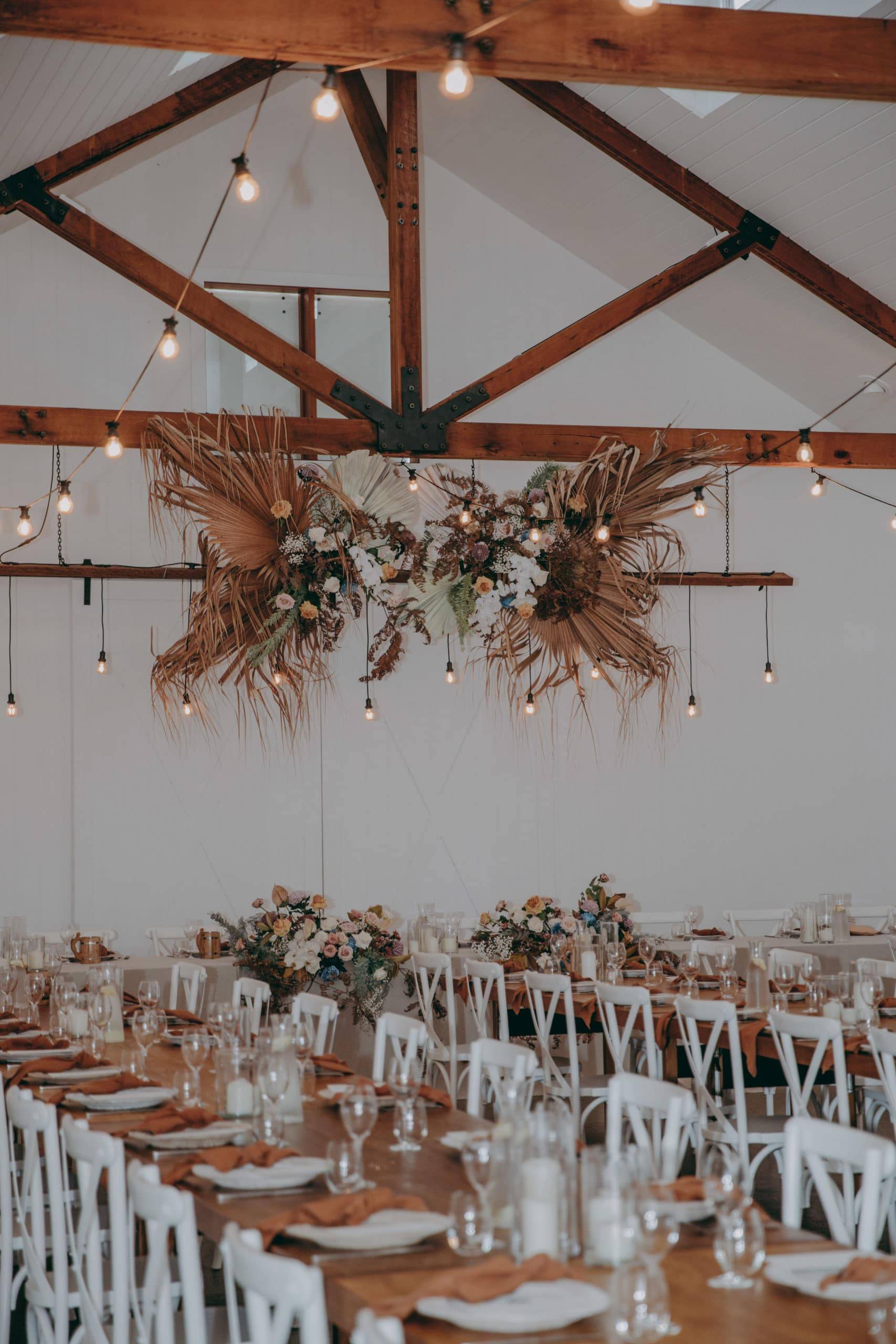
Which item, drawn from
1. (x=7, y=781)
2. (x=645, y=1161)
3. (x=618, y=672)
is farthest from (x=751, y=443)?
(x=645, y=1161)

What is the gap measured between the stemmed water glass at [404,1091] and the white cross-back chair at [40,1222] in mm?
774

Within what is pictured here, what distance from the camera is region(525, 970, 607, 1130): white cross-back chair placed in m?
5.96

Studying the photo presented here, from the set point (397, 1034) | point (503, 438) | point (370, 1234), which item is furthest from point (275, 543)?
point (370, 1234)

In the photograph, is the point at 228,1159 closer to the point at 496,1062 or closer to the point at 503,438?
the point at 496,1062

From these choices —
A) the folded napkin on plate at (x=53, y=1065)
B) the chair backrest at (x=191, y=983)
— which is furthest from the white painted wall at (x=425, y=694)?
the folded napkin on plate at (x=53, y=1065)

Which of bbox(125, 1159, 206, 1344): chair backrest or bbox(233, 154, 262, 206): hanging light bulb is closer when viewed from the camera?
bbox(125, 1159, 206, 1344): chair backrest

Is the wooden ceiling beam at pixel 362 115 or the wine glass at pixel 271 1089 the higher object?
the wooden ceiling beam at pixel 362 115

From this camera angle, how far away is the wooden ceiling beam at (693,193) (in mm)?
9008

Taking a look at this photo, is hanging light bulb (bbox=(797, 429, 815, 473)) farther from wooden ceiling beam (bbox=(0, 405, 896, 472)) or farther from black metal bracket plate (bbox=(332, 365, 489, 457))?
black metal bracket plate (bbox=(332, 365, 489, 457))

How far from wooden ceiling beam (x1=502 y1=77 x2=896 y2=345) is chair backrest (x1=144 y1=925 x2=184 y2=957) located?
553 centimetres

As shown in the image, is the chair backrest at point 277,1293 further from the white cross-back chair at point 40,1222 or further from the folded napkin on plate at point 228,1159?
the white cross-back chair at point 40,1222

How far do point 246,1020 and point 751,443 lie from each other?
5.63 meters

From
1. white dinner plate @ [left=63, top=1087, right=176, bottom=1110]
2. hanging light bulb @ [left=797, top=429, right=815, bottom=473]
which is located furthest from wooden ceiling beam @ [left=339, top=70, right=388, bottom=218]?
white dinner plate @ [left=63, top=1087, right=176, bottom=1110]

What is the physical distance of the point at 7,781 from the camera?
31.3ft
